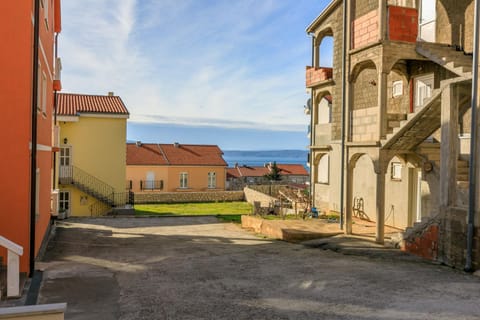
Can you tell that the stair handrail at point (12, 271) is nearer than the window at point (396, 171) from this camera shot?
Yes

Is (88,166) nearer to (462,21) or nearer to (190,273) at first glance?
(190,273)

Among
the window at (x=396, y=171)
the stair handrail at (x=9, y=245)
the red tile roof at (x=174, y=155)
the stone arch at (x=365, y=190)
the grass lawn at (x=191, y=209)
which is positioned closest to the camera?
the stair handrail at (x=9, y=245)

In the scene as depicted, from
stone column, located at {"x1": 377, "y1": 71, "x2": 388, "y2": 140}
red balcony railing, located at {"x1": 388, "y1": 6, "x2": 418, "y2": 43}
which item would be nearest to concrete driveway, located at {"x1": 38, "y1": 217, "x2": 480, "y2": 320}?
stone column, located at {"x1": 377, "y1": 71, "x2": 388, "y2": 140}

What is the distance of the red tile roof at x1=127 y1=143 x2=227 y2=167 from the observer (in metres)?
50.8

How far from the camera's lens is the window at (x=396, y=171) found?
18.3 m

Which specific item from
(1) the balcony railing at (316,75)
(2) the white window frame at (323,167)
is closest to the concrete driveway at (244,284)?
(1) the balcony railing at (316,75)

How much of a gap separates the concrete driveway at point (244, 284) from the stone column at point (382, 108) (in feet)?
14.0

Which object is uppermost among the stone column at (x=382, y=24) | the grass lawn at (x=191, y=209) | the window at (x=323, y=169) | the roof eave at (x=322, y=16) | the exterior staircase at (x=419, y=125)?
the roof eave at (x=322, y=16)

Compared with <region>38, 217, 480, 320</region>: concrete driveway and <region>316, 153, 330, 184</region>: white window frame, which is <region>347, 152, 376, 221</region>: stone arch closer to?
<region>316, 153, 330, 184</region>: white window frame

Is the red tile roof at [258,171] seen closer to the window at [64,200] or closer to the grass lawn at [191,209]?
the grass lawn at [191,209]

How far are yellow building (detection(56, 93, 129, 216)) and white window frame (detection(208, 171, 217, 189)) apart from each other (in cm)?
1981

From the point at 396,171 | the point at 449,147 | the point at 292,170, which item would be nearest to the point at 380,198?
the point at 449,147

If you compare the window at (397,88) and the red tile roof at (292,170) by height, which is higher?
the window at (397,88)

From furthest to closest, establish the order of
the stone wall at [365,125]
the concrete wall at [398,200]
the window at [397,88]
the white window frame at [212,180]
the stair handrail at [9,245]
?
the white window frame at [212,180] → the window at [397,88] → the concrete wall at [398,200] → the stone wall at [365,125] → the stair handrail at [9,245]
